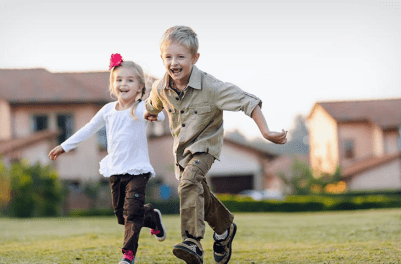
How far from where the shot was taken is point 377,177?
40719 mm

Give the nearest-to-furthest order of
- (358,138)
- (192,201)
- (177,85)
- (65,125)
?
(192,201), (177,85), (65,125), (358,138)

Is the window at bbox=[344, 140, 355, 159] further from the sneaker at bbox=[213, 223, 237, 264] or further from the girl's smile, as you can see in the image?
the sneaker at bbox=[213, 223, 237, 264]

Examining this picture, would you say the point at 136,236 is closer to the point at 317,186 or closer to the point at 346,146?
the point at 317,186

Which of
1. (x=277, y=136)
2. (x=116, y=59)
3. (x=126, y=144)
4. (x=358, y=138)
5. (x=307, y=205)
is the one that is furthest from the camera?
(x=358, y=138)

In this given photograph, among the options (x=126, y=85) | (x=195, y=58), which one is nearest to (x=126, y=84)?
(x=126, y=85)

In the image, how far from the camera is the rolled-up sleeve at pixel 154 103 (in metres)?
5.46

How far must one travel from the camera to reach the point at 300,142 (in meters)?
128

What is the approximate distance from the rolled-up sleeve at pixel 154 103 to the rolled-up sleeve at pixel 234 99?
601mm

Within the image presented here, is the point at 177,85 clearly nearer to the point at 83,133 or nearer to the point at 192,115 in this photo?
the point at 192,115

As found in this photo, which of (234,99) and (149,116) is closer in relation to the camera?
(234,99)

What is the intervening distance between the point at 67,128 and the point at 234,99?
27852 millimetres

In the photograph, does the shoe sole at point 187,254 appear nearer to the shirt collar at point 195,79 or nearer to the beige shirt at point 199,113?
the beige shirt at point 199,113

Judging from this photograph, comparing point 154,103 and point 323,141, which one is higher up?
point 323,141

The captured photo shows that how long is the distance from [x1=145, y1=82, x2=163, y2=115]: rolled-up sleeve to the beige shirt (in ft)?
0.55
